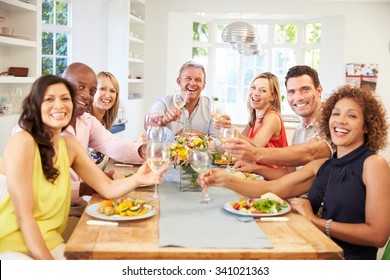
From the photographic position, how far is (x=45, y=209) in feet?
5.56

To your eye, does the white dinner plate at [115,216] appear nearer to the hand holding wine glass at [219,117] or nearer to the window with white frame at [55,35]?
the hand holding wine glass at [219,117]

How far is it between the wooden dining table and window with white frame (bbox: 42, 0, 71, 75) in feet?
18.5

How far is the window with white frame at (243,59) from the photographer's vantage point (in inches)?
389

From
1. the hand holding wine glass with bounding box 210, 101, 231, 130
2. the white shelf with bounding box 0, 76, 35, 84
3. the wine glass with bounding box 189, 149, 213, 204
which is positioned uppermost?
the white shelf with bounding box 0, 76, 35, 84

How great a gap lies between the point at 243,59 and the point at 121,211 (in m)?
8.88

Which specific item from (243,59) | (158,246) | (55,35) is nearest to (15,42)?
(55,35)

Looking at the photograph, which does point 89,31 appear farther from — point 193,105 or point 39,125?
point 39,125

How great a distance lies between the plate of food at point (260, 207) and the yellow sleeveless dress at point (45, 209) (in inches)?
23.7

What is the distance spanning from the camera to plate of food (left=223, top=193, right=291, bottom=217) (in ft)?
5.52

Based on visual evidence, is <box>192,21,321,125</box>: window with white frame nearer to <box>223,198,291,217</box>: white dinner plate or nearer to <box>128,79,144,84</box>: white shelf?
<box>128,79,144,84</box>: white shelf

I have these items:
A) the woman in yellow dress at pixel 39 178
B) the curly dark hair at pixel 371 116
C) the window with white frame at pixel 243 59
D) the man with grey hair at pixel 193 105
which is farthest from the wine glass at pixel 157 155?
the window with white frame at pixel 243 59

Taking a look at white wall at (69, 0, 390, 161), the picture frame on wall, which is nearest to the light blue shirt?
white wall at (69, 0, 390, 161)

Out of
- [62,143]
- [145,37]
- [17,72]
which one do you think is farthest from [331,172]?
[145,37]
